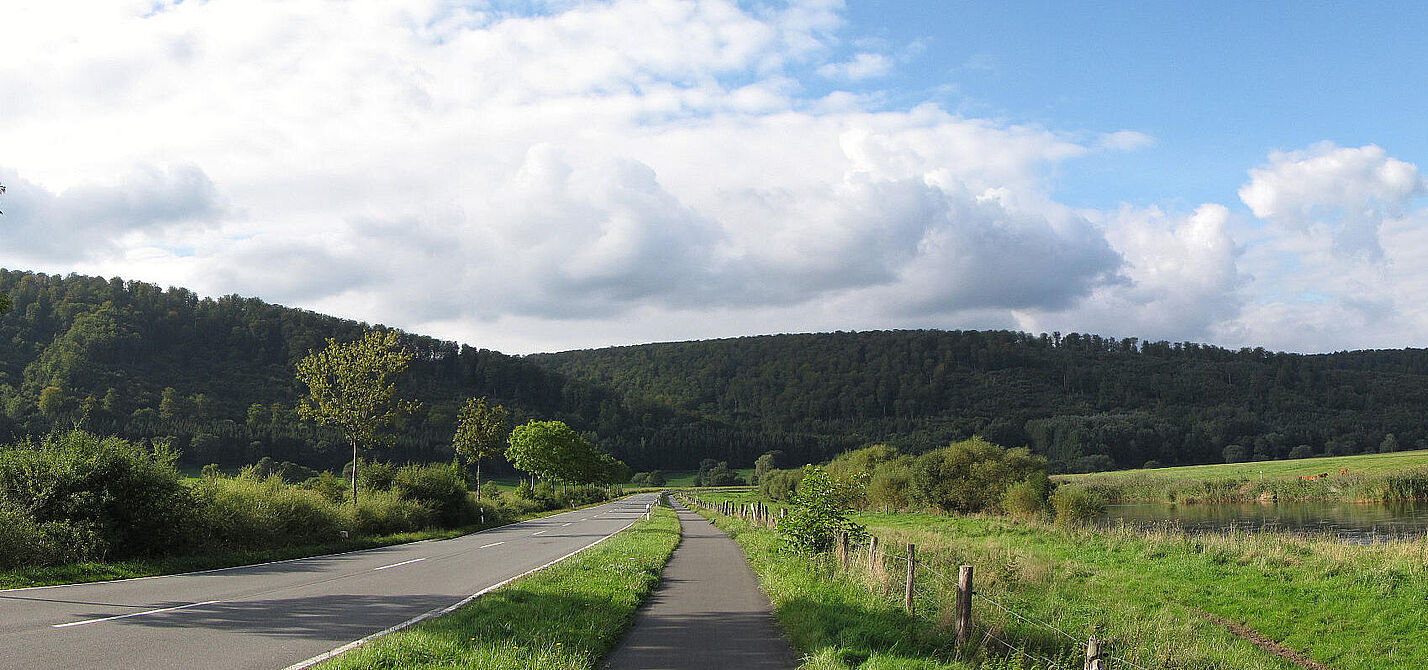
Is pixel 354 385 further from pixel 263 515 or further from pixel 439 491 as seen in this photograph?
pixel 263 515

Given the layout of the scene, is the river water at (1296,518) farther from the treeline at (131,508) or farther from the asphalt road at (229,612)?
the treeline at (131,508)

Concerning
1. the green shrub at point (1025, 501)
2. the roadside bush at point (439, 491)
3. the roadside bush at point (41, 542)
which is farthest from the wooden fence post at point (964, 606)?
the green shrub at point (1025, 501)

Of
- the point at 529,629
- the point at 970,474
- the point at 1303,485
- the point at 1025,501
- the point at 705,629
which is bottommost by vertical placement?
the point at 1303,485

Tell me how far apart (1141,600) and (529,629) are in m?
16.9

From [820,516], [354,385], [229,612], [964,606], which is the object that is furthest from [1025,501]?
[229,612]

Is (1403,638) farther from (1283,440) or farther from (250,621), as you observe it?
(1283,440)

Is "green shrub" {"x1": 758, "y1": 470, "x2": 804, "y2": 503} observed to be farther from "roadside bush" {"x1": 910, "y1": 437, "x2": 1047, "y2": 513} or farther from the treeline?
the treeline

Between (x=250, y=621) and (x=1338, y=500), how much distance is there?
64387 mm

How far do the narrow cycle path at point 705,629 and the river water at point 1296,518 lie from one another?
22820mm

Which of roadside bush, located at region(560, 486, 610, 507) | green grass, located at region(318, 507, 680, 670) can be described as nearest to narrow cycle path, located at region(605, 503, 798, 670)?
green grass, located at region(318, 507, 680, 670)

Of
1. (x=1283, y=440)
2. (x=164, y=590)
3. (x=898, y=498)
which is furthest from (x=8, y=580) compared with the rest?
(x=1283, y=440)

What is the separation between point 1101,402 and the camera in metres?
176

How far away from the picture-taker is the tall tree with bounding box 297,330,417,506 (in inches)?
1178

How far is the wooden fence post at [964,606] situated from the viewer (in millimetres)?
9594
